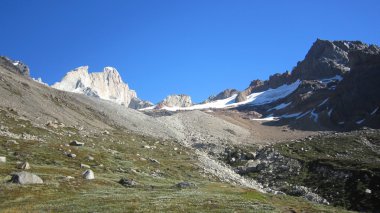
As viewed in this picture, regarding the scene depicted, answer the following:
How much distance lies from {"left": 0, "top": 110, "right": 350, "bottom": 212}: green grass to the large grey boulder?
105 cm

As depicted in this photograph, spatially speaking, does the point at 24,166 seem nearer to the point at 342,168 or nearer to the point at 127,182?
the point at 127,182

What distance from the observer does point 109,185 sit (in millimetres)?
54375

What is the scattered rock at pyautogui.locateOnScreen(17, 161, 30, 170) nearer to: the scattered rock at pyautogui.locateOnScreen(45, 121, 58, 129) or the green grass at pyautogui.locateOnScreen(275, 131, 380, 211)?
the scattered rock at pyautogui.locateOnScreen(45, 121, 58, 129)

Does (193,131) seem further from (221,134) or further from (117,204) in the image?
(117,204)

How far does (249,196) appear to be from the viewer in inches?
2136

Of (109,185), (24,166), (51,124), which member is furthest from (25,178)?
(51,124)

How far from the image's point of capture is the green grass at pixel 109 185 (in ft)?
137

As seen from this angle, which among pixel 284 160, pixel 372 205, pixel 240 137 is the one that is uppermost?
pixel 240 137

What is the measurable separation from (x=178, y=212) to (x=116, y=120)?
109114 millimetres

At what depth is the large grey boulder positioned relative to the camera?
1881 inches

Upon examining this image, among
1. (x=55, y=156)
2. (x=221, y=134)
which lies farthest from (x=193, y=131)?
(x=55, y=156)

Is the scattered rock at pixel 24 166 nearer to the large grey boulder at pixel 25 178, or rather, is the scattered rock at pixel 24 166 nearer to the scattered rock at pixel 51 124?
the large grey boulder at pixel 25 178

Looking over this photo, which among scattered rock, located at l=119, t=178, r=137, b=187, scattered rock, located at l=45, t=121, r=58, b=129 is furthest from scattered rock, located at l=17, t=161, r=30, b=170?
scattered rock, located at l=45, t=121, r=58, b=129

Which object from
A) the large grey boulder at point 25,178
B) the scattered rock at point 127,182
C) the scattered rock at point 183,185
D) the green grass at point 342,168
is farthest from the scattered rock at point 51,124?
the green grass at point 342,168
